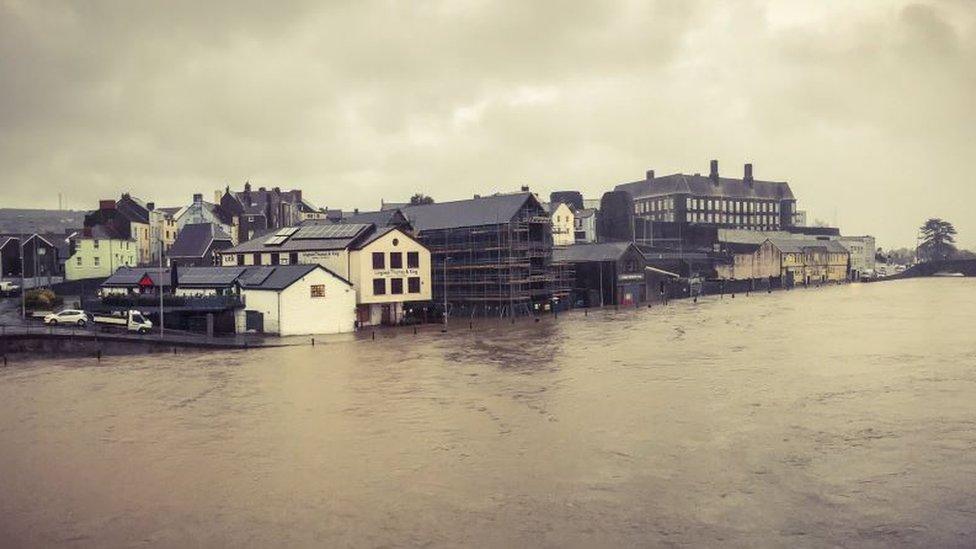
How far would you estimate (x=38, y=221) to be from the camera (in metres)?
126

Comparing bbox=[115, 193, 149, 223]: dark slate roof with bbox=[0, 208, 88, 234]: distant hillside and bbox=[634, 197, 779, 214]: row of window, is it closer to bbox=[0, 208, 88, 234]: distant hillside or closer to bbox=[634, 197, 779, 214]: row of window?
bbox=[0, 208, 88, 234]: distant hillside

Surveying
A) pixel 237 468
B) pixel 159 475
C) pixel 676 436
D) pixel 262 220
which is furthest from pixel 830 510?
pixel 262 220

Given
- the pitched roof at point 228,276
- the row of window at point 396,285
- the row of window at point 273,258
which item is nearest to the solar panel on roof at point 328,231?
the row of window at point 273,258

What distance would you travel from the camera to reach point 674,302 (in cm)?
10162

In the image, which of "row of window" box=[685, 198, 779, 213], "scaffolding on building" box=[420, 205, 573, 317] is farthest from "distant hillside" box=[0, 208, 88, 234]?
"row of window" box=[685, 198, 779, 213]

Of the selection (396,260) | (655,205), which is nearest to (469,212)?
(396,260)

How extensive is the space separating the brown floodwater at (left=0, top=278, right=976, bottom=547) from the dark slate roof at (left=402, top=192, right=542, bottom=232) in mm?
36825

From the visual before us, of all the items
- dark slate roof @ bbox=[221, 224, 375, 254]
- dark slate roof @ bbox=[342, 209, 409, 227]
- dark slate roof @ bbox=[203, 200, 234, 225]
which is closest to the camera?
dark slate roof @ bbox=[221, 224, 375, 254]

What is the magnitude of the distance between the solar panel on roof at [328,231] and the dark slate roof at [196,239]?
98.2 feet

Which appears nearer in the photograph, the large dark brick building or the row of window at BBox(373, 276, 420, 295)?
the row of window at BBox(373, 276, 420, 295)

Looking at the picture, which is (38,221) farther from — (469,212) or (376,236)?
(376,236)

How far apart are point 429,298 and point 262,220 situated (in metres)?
61.7

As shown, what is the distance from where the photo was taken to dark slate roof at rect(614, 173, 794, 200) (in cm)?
17488

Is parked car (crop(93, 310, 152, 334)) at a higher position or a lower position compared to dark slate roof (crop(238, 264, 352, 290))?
lower
